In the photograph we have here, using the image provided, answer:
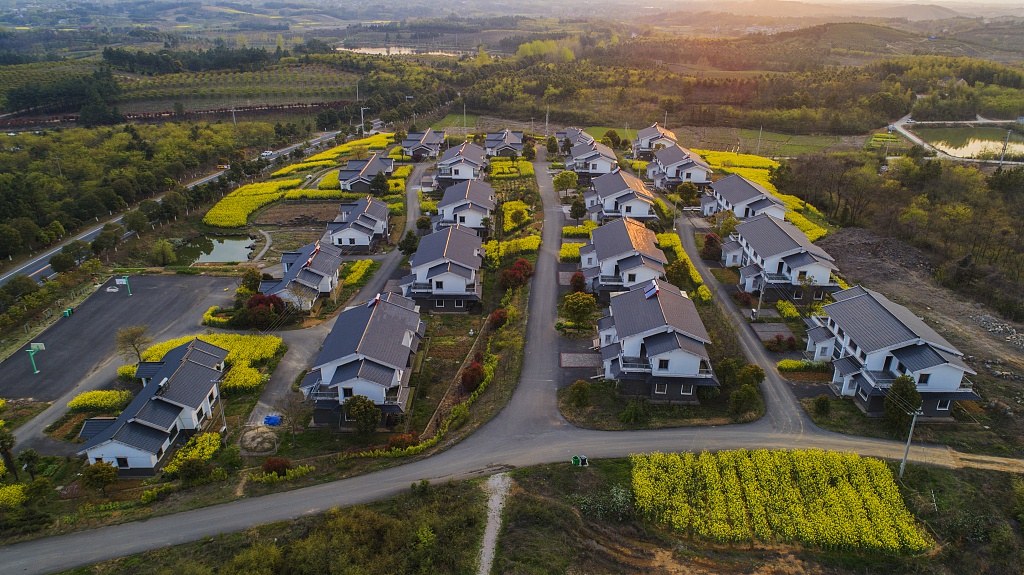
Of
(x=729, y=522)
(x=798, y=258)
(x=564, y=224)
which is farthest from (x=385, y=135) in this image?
(x=729, y=522)

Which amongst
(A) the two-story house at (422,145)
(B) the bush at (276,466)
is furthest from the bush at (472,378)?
(A) the two-story house at (422,145)

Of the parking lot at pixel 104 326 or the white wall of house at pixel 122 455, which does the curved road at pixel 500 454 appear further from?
the parking lot at pixel 104 326

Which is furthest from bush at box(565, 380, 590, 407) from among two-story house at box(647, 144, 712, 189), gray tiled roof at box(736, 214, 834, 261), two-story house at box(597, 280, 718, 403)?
two-story house at box(647, 144, 712, 189)

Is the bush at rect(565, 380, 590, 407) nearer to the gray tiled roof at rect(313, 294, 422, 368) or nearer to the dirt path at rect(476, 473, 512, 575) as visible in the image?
the dirt path at rect(476, 473, 512, 575)

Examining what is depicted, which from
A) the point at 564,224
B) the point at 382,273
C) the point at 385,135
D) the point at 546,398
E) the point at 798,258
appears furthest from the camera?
the point at 385,135

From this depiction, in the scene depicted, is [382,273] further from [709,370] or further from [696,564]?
[696,564]

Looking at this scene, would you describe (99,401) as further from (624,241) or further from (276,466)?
(624,241)
